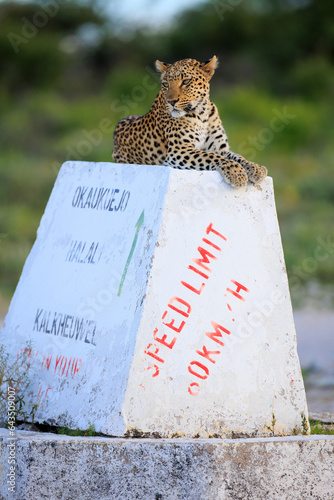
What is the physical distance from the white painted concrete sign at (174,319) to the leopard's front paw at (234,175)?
7 centimetres

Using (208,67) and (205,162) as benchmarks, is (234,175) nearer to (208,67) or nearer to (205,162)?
(205,162)

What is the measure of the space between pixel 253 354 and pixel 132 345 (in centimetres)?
75

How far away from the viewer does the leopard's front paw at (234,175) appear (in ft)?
17.4

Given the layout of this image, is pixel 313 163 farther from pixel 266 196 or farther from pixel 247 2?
pixel 266 196

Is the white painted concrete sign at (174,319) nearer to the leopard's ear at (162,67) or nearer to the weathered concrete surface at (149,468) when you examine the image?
the weathered concrete surface at (149,468)

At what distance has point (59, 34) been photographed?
3394 cm

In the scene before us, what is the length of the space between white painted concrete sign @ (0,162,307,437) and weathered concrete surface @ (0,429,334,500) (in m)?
0.20

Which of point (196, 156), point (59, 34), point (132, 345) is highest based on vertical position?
point (59, 34)

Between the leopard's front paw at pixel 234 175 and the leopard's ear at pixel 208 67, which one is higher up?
the leopard's ear at pixel 208 67

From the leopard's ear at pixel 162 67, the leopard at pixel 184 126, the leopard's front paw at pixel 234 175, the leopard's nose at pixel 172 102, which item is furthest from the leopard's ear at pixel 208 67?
the leopard's front paw at pixel 234 175

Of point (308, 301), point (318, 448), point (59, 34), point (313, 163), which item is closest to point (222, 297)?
point (318, 448)

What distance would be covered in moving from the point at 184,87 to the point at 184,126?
263mm

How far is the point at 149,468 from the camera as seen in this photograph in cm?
471

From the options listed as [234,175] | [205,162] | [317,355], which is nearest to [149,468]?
[234,175]
